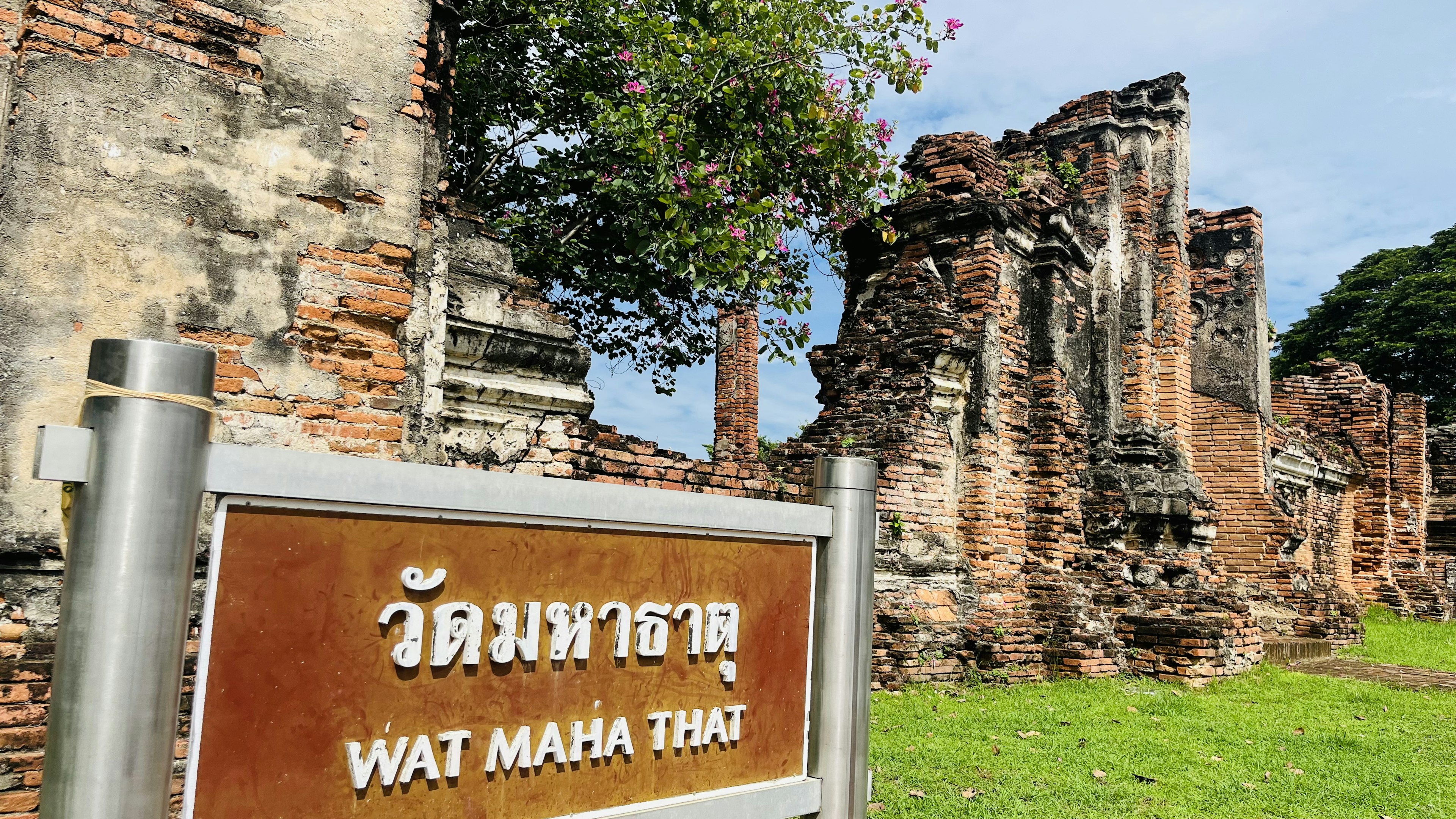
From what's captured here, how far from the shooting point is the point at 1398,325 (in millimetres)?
27797

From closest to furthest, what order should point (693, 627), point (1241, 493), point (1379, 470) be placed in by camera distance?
point (693, 627) → point (1241, 493) → point (1379, 470)

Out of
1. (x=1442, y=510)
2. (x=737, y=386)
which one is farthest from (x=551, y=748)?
(x=1442, y=510)

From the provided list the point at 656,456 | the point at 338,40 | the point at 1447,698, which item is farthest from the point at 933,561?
the point at 338,40

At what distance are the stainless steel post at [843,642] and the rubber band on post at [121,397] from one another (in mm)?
1090

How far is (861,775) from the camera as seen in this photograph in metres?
1.95

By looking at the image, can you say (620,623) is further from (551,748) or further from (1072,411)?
(1072,411)

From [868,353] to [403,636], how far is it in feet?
25.7

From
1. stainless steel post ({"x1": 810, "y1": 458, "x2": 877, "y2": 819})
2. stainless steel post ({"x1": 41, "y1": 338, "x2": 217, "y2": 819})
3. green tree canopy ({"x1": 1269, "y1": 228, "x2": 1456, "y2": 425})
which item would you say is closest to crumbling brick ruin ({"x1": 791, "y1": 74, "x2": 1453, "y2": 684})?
stainless steel post ({"x1": 810, "y1": 458, "x2": 877, "y2": 819})

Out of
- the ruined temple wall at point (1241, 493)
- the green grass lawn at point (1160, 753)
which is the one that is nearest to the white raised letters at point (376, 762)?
the green grass lawn at point (1160, 753)

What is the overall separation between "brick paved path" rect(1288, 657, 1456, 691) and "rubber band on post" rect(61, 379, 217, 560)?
10353mm

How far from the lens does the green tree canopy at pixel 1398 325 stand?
27.0 m

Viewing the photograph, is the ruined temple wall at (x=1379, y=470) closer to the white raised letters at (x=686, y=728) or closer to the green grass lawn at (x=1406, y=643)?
the green grass lawn at (x=1406, y=643)

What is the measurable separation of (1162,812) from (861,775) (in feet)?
10.8

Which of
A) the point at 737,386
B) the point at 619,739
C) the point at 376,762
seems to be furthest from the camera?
the point at 737,386
